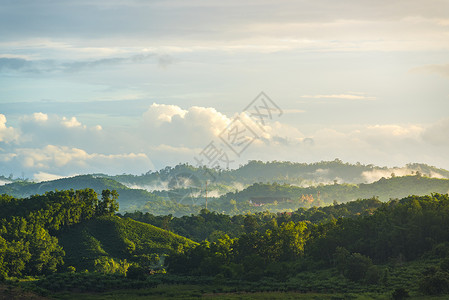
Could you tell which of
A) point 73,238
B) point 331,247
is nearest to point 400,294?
point 331,247

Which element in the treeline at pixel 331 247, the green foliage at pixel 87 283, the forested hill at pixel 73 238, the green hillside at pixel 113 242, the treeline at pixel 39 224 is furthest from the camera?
the green hillside at pixel 113 242

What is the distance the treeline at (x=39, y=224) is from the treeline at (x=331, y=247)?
27.8m

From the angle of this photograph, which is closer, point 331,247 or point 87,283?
point 87,283

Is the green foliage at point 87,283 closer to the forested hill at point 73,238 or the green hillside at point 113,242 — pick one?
the forested hill at point 73,238

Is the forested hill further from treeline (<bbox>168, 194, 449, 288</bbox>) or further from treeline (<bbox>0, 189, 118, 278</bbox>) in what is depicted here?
treeline (<bbox>168, 194, 449, 288</bbox>)

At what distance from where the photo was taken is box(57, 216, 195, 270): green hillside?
14150 cm

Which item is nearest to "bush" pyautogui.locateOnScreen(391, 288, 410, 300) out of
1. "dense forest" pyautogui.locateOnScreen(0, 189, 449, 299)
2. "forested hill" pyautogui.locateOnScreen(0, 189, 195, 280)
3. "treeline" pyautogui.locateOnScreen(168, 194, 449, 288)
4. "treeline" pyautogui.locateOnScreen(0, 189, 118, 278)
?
"dense forest" pyautogui.locateOnScreen(0, 189, 449, 299)

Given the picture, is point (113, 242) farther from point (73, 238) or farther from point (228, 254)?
point (228, 254)

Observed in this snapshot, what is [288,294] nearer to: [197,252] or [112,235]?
[197,252]

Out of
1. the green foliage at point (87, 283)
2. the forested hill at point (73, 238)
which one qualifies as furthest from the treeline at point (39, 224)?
the green foliage at point (87, 283)

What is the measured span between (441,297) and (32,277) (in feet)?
256

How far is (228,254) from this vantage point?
12706cm

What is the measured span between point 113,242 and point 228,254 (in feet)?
126

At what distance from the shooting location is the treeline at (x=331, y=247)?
11444cm
